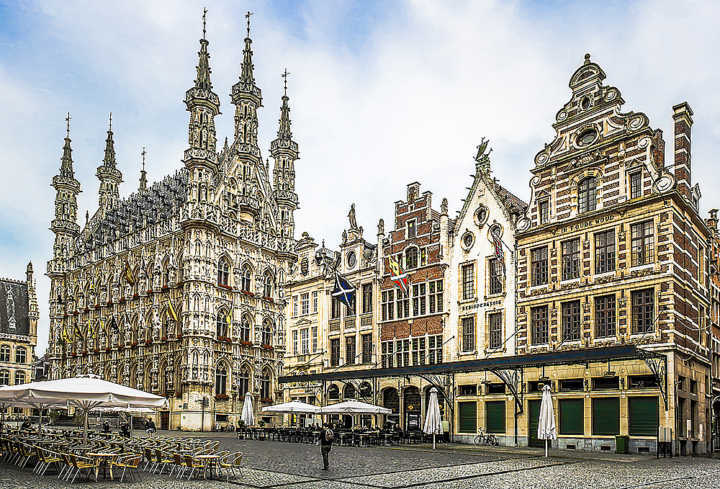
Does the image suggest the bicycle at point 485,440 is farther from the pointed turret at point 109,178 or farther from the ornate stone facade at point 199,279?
the pointed turret at point 109,178

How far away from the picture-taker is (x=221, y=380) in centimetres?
5962

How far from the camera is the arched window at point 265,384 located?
6412cm

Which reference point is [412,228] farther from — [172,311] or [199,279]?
[172,311]

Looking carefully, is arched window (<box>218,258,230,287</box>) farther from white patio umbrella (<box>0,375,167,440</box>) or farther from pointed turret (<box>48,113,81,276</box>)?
white patio umbrella (<box>0,375,167,440</box>)

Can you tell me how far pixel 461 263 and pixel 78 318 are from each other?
4726 centimetres

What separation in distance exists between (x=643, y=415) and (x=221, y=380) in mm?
36764

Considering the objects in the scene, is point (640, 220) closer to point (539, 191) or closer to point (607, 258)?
point (607, 258)

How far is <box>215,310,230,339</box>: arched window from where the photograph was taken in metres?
60.0

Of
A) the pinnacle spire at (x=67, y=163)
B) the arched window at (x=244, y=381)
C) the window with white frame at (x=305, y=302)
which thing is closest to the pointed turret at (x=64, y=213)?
the pinnacle spire at (x=67, y=163)

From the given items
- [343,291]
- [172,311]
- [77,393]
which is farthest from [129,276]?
[77,393]

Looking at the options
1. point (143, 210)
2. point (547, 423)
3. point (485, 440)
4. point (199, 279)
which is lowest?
point (485, 440)

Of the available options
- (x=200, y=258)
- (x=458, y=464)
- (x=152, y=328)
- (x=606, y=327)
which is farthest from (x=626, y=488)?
(x=152, y=328)

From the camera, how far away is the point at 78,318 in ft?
240

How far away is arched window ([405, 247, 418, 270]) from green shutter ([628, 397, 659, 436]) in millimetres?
15381
